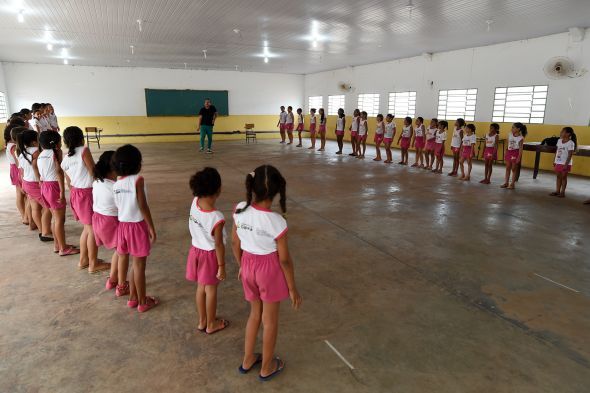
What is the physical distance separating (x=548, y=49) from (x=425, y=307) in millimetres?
8657

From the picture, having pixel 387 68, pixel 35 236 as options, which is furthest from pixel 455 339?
pixel 387 68

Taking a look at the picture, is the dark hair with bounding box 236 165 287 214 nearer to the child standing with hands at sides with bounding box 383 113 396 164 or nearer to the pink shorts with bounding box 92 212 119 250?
the pink shorts with bounding box 92 212 119 250

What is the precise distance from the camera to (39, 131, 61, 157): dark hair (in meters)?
3.37

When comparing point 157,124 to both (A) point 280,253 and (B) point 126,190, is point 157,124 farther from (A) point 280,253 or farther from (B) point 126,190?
(A) point 280,253

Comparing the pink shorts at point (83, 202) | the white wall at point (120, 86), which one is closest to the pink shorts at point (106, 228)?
the pink shorts at point (83, 202)

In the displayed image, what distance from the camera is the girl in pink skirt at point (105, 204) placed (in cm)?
274

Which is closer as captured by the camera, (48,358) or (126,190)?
(48,358)

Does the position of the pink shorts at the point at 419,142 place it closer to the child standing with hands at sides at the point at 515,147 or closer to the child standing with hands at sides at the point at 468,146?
the child standing with hands at sides at the point at 468,146

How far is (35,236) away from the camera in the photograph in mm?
4258

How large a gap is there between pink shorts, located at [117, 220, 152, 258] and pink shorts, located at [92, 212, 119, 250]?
246mm

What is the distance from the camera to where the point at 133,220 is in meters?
2.55

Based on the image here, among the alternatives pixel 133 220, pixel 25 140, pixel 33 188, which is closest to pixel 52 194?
pixel 33 188

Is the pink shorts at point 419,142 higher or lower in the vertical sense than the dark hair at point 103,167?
lower

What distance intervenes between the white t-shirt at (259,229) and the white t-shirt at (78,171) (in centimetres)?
190
